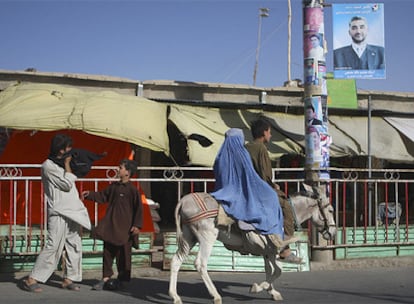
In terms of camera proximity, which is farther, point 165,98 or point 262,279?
point 165,98

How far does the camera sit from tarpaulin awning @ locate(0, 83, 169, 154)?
879 centimetres

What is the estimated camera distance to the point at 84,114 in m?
8.95

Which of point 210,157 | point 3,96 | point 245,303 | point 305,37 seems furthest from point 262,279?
point 3,96

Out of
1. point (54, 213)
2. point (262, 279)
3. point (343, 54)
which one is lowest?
point (262, 279)

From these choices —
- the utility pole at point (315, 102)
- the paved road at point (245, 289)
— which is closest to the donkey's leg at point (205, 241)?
the paved road at point (245, 289)

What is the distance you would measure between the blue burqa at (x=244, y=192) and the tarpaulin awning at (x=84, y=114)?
7.96 feet

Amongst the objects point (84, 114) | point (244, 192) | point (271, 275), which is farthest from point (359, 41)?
point (271, 275)

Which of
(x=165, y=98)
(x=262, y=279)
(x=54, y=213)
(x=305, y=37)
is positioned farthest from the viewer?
(x=165, y=98)

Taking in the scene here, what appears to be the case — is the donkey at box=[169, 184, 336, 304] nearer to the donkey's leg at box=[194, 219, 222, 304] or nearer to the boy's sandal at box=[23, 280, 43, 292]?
the donkey's leg at box=[194, 219, 222, 304]

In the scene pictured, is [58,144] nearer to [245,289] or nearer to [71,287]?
[71,287]

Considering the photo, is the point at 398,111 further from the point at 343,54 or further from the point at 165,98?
the point at 165,98

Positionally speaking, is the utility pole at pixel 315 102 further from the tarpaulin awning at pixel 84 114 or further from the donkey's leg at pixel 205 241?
the donkey's leg at pixel 205 241

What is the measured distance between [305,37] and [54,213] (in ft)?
15.9

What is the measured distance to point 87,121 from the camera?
8852 mm
